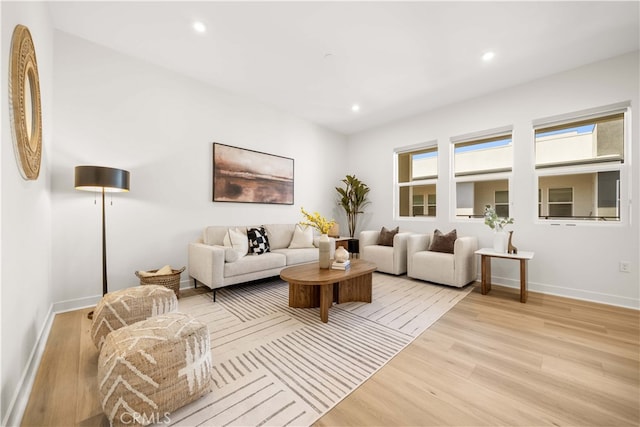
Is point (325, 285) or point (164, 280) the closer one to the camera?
point (325, 285)

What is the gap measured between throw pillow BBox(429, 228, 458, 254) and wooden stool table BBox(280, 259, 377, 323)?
145 cm

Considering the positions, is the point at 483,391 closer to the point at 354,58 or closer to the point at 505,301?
the point at 505,301

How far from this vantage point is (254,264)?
10.2ft

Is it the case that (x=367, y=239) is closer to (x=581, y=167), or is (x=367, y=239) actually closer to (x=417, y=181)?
(x=417, y=181)

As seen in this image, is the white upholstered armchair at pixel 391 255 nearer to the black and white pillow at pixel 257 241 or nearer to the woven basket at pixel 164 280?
the black and white pillow at pixel 257 241

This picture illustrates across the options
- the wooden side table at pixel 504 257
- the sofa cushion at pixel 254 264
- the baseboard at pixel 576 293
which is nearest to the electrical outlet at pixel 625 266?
the baseboard at pixel 576 293

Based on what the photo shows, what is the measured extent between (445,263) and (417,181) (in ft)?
5.98

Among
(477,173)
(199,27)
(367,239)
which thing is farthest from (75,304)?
(477,173)

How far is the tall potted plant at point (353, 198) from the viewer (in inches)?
207

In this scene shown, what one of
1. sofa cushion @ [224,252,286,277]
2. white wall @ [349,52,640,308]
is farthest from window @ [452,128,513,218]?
sofa cushion @ [224,252,286,277]

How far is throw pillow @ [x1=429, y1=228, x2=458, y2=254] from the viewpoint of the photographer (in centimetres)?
367

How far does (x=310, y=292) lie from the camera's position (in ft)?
8.82

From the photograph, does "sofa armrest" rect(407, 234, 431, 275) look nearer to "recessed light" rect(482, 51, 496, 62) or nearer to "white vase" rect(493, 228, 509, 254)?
"white vase" rect(493, 228, 509, 254)

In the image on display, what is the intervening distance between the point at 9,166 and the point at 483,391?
2.86 m
